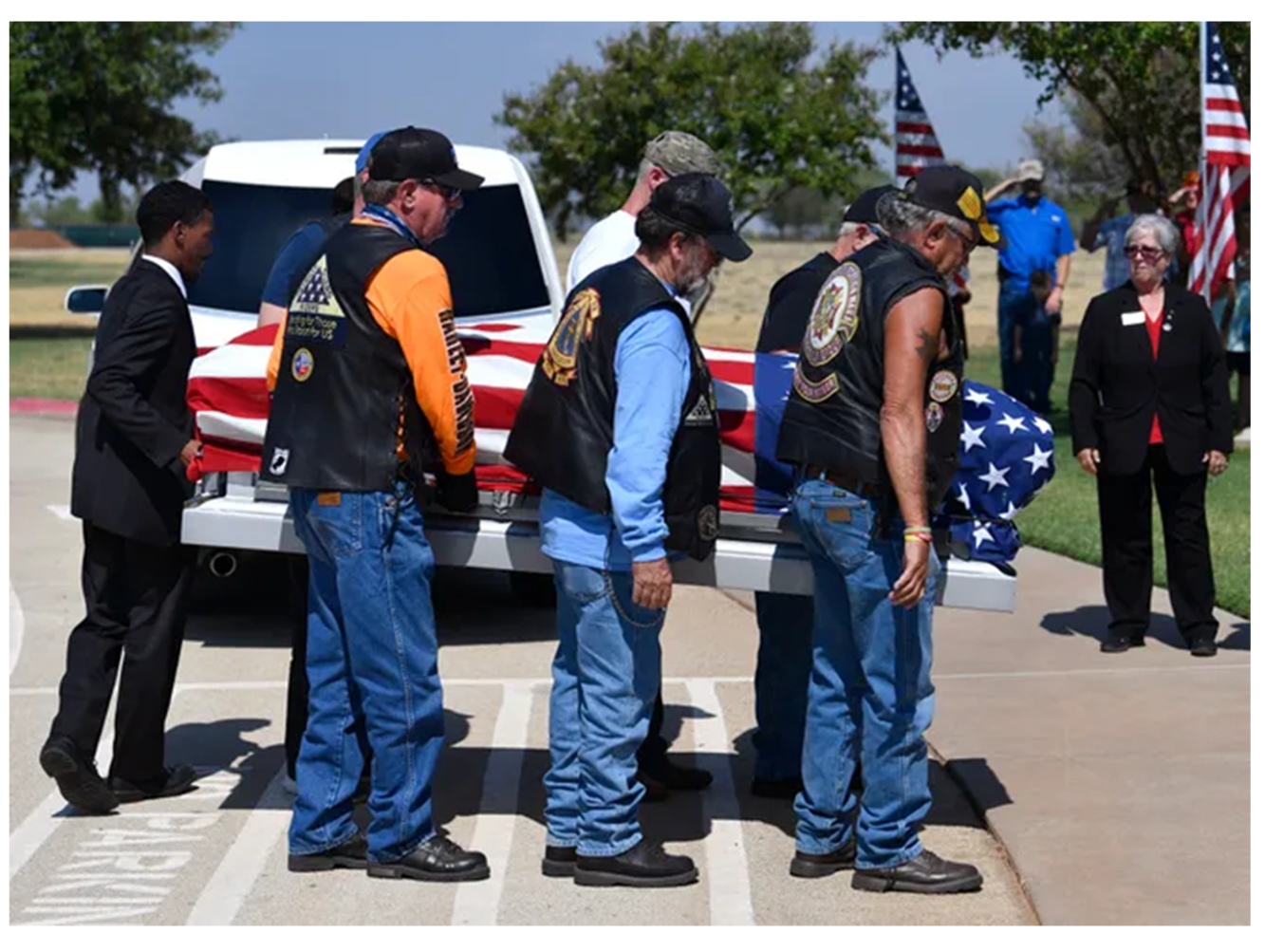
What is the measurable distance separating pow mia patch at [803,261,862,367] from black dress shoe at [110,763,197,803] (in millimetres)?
2671

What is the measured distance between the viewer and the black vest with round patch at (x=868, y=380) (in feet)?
18.9

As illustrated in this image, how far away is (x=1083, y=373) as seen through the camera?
932cm

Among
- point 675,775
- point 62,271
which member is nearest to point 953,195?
point 675,775

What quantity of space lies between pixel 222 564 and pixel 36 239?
107 meters

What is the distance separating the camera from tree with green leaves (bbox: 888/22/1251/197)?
19391 millimetres

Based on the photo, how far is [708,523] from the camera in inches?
233

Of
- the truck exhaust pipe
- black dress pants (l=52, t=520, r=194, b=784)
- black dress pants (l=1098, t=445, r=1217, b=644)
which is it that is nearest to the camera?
black dress pants (l=52, t=520, r=194, b=784)

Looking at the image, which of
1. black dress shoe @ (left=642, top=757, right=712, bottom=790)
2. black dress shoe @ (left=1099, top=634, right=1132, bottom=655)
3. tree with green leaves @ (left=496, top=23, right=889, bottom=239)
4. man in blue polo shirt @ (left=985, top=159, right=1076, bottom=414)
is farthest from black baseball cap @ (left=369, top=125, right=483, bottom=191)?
tree with green leaves @ (left=496, top=23, right=889, bottom=239)

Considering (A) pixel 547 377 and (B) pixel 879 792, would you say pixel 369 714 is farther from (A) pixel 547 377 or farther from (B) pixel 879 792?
(B) pixel 879 792

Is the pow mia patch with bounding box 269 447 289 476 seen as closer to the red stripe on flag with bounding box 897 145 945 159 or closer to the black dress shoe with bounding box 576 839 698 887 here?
the black dress shoe with bounding box 576 839 698 887

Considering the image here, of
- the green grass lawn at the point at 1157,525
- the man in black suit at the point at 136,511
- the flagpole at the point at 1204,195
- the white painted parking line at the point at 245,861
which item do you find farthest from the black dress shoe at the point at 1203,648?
the flagpole at the point at 1204,195

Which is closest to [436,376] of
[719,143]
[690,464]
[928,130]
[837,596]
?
[690,464]

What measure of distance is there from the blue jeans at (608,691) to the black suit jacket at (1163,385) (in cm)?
375

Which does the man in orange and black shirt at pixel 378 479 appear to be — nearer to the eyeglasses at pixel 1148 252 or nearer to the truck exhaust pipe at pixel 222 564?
the truck exhaust pipe at pixel 222 564
